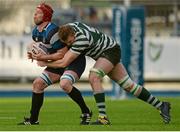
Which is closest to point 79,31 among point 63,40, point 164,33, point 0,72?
point 63,40

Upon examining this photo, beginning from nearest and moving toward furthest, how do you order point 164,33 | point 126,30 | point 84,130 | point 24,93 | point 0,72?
point 84,130 → point 126,30 → point 24,93 → point 0,72 → point 164,33

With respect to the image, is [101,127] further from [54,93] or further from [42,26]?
[54,93]

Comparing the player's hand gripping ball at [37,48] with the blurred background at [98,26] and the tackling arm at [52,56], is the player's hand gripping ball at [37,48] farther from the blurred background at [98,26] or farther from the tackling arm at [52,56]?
the blurred background at [98,26]

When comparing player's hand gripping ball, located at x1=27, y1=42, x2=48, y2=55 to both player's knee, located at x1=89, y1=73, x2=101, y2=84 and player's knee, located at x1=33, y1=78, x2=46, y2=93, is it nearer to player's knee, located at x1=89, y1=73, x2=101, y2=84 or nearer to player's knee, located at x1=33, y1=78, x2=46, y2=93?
player's knee, located at x1=33, y1=78, x2=46, y2=93

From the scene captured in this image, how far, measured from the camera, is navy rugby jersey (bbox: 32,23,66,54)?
12.8m

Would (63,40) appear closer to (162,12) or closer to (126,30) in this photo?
(126,30)

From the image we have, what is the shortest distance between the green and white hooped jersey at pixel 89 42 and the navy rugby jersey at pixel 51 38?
360 mm

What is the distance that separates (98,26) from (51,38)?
2567 centimetres

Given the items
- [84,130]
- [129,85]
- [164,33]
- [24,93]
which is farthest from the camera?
[164,33]

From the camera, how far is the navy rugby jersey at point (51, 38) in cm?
1279

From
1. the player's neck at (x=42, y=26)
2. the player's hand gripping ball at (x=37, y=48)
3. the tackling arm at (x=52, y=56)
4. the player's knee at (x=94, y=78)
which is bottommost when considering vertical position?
the player's knee at (x=94, y=78)

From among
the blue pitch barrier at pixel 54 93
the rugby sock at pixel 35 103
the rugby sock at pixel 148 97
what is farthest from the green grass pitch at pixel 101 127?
the blue pitch barrier at pixel 54 93

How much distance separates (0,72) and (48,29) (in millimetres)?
21576

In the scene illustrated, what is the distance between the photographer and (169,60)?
34.6 metres
